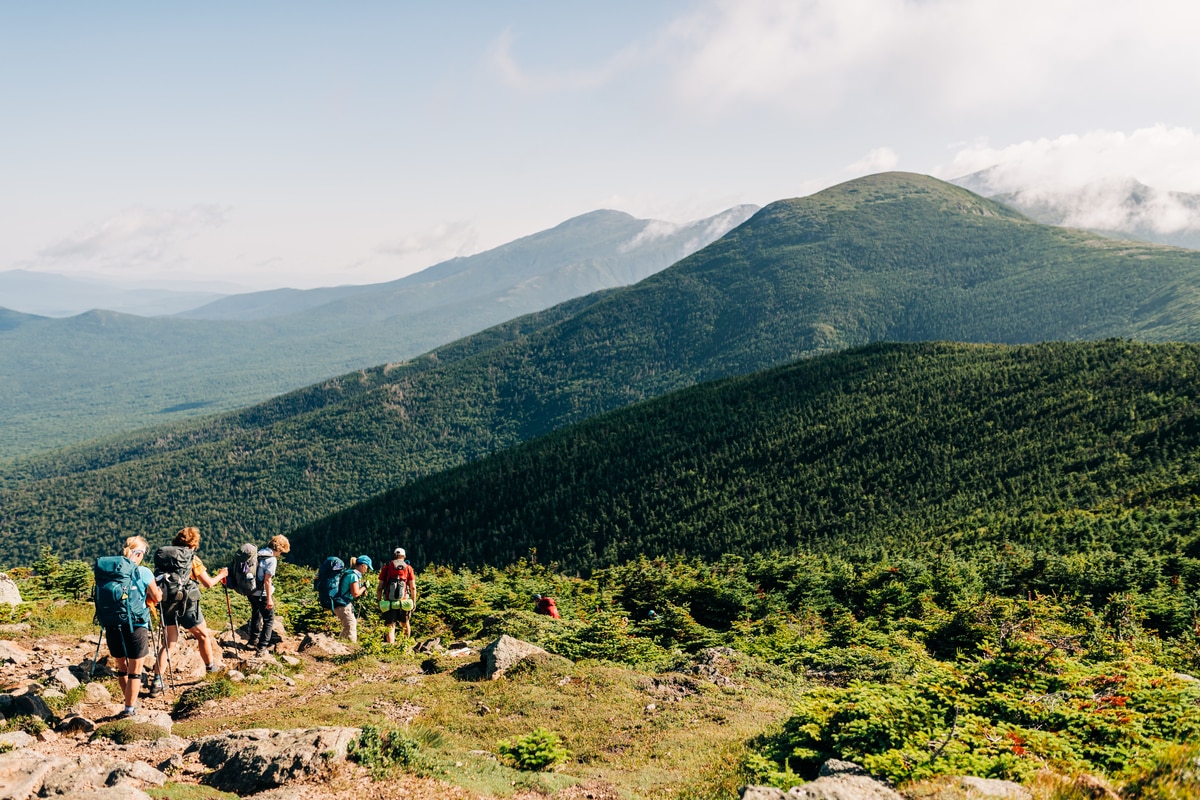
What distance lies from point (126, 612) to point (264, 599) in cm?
606

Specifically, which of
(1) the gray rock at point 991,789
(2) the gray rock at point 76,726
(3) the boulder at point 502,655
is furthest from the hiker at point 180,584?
(1) the gray rock at point 991,789

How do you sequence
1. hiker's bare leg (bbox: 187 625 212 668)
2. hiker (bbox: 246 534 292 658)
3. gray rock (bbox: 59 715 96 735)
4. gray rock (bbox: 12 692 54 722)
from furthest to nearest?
hiker (bbox: 246 534 292 658), hiker's bare leg (bbox: 187 625 212 668), gray rock (bbox: 12 692 54 722), gray rock (bbox: 59 715 96 735)

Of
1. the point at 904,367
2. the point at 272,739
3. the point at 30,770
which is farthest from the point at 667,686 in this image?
the point at 904,367

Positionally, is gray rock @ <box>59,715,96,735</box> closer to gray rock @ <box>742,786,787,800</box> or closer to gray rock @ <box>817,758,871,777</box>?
gray rock @ <box>742,786,787,800</box>

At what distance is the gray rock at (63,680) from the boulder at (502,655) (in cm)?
979

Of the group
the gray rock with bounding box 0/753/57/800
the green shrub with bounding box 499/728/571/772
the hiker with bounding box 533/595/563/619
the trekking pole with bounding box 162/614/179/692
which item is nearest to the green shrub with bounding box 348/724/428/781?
the green shrub with bounding box 499/728/571/772

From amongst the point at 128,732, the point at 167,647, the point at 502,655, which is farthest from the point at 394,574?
the point at 128,732

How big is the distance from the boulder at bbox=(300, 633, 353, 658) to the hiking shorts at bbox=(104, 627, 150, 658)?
716cm

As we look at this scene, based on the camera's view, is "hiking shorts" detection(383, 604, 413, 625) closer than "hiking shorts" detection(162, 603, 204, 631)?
No

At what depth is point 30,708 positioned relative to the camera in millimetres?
13539

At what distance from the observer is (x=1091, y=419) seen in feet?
300

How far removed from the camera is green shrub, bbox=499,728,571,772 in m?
12.7

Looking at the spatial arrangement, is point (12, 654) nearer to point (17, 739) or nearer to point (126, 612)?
point (126, 612)

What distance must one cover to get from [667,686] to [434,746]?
7.01m
